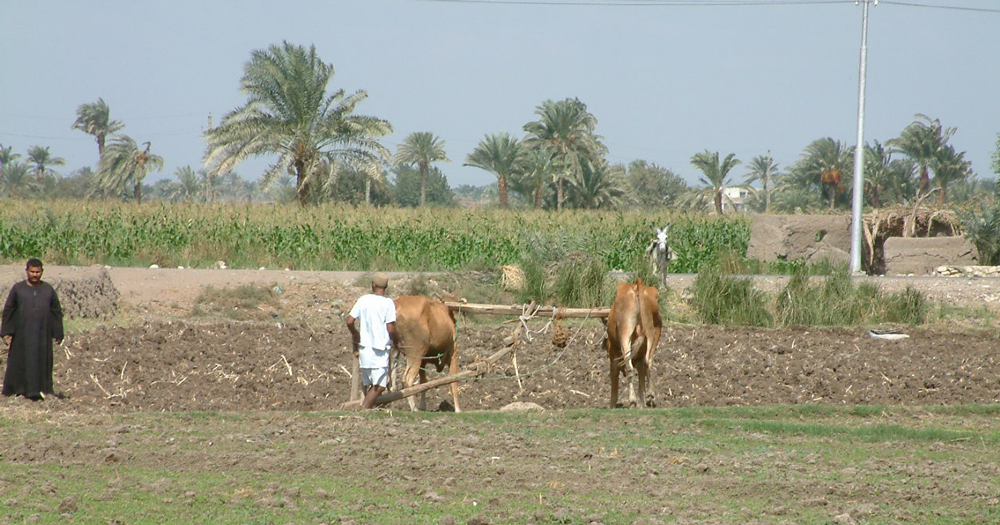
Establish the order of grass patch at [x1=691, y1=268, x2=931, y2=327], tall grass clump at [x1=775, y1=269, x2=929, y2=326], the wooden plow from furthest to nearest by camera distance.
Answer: tall grass clump at [x1=775, y1=269, x2=929, y2=326], grass patch at [x1=691, y1=268, x2=931, y2=327], the wooden plow

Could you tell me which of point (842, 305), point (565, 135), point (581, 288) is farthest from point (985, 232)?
point (565, 135)

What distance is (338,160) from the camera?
128 feet

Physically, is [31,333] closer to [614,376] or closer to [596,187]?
[614,376]

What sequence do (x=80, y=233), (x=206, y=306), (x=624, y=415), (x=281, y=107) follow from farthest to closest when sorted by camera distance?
(x=281, y=107)
(x=80, y=233)
(x=206, y=306)
(x=624, y=415)

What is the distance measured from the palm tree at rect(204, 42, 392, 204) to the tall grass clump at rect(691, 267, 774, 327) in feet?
75.3

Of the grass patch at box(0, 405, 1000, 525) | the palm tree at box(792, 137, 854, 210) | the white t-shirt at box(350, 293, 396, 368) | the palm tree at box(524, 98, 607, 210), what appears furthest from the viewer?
the palm tree at box(792, 137, 854, 210)

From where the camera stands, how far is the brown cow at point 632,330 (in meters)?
10.3

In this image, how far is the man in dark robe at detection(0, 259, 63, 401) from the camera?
10727mm

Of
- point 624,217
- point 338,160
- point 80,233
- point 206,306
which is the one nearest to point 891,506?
point 206,306

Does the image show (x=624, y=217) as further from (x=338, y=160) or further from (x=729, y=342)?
(x=729, y=342)

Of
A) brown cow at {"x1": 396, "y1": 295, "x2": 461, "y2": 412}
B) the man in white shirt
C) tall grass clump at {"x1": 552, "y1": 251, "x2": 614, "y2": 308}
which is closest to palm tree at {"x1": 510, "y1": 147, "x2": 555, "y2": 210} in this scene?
tall grass clump at {"x1": 552, "y1": 251, "x2": 614, "y2": 308}

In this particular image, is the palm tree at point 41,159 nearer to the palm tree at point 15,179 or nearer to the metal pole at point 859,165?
the palm tree at point 15,179

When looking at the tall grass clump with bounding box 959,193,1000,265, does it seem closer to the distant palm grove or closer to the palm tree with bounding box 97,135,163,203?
the distant palm grove

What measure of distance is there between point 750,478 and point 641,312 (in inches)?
125
